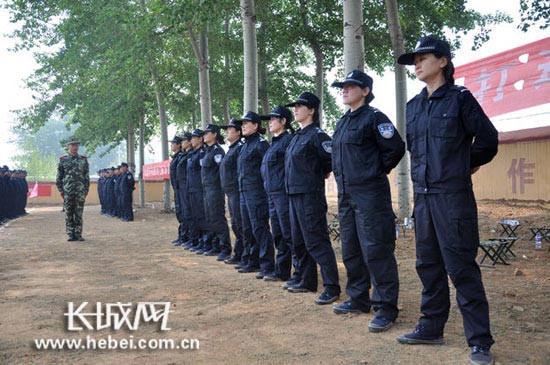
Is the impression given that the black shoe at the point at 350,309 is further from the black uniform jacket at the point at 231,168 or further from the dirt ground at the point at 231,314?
the black uniform jacket at the point at 231,168

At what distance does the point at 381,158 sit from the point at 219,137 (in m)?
5.25

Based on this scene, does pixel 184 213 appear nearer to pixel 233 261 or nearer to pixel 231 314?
pixel 233 261

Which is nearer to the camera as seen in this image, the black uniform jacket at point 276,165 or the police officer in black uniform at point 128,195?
the black uniform jacket at point 276,165

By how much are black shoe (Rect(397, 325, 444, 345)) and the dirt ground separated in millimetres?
59

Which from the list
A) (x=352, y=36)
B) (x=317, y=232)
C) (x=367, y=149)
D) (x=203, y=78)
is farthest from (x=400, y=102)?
(x=367, y=149)

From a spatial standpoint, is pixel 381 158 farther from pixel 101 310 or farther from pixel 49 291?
pixel 49 291

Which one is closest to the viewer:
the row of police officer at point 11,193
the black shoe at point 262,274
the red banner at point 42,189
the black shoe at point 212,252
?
the black shoe at point 262,274

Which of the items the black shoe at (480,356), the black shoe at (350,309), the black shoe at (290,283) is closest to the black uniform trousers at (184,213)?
the black shoe at (290,283)

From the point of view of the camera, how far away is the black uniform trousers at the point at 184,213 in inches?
432

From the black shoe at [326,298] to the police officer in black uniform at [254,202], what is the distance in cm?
172

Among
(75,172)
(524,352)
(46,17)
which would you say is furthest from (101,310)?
(46,17)

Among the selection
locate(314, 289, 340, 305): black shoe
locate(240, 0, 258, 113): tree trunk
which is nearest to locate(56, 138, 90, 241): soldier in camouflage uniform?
locate(240, 0, 258, 113): tree trunk

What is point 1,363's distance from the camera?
391 cm

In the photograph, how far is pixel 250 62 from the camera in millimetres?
11641
